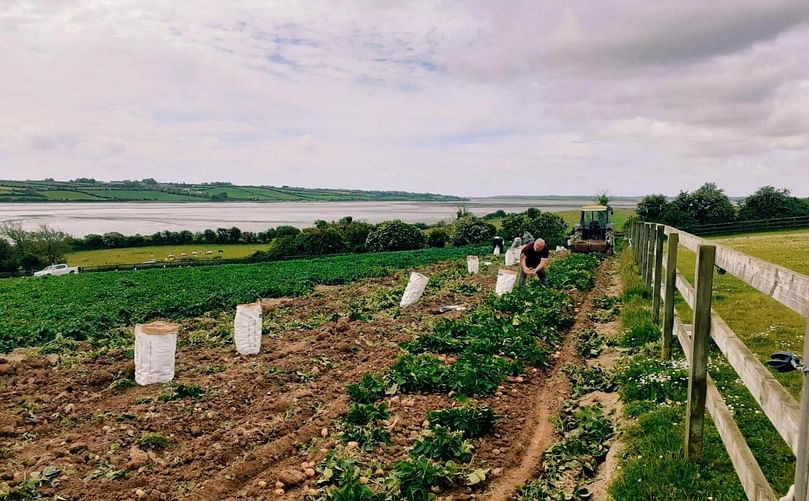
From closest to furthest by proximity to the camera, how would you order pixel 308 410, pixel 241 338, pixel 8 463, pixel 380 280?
pixel 8 463, pixel 308 410, pixel 241 338, pixel 380 280

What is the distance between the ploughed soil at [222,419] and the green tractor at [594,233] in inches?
737

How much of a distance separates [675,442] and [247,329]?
7.58 meters

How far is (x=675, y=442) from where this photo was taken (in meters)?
4.90

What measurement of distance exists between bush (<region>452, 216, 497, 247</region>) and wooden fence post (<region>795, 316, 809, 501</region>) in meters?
56.2

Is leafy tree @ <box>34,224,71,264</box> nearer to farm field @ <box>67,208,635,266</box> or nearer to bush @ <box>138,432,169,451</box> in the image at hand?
farm field @ <box>67,208,635,266</box>

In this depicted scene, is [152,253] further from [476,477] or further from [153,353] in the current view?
[476,477]

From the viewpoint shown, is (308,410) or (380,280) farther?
(380,280)

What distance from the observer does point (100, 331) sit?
13.8 metres

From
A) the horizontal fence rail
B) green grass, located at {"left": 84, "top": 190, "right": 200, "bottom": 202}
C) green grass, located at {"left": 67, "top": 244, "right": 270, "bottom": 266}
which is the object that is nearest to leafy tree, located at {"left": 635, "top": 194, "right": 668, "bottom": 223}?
the horizontal fence rail

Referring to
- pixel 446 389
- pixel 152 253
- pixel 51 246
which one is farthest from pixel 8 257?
pixel 446 389

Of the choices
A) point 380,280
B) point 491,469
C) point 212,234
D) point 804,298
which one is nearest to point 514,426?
point 491,469

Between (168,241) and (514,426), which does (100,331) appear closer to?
(514,426)

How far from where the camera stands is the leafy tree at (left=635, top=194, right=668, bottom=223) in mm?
49888

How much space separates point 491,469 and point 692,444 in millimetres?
1891
